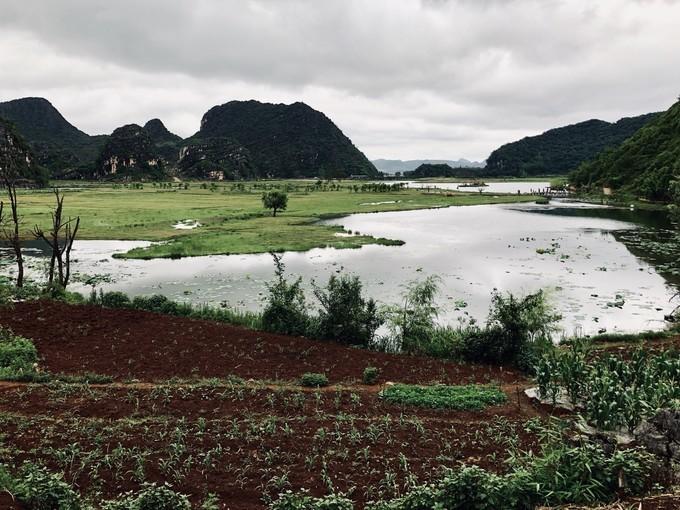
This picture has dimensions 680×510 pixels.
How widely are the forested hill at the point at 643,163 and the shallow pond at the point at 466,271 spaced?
122 ft

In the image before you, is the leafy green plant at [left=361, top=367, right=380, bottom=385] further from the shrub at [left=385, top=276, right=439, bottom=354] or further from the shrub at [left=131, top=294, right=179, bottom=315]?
the shrub at [left=131, top=294, right=179, bottom=315]

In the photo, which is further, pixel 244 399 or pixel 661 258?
pixel 661 258

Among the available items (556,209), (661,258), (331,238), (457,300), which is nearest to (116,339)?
(457,300)

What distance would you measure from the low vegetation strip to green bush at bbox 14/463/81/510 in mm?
7266

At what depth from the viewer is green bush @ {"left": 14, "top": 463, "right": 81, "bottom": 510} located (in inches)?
250

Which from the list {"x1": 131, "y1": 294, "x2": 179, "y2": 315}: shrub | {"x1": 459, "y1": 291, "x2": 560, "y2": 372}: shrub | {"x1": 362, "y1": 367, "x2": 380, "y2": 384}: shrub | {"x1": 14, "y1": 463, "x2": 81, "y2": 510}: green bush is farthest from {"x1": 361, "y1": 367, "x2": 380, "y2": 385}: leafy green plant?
{"x1": 131, "y1": 294, "x2": 179, "y2": 315}: shrub

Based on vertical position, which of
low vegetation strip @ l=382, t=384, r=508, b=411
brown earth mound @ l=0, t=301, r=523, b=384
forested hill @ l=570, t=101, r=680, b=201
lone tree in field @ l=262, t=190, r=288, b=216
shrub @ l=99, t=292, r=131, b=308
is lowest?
brown earth mound @ l=0, t=301, r=523, b=384

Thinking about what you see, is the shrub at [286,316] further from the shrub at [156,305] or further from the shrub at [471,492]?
the shrub at [471,492]

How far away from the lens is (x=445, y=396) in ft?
38.9

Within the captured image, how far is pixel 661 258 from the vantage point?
37438 millimetres

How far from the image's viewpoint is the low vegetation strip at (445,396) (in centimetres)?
1144

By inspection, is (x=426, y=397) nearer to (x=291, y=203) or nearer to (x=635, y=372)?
(x=635, y=372)

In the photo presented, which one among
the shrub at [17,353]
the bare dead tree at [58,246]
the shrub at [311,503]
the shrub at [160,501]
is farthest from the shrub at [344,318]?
the bare dead tree at [58,246]

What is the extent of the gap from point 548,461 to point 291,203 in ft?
262
